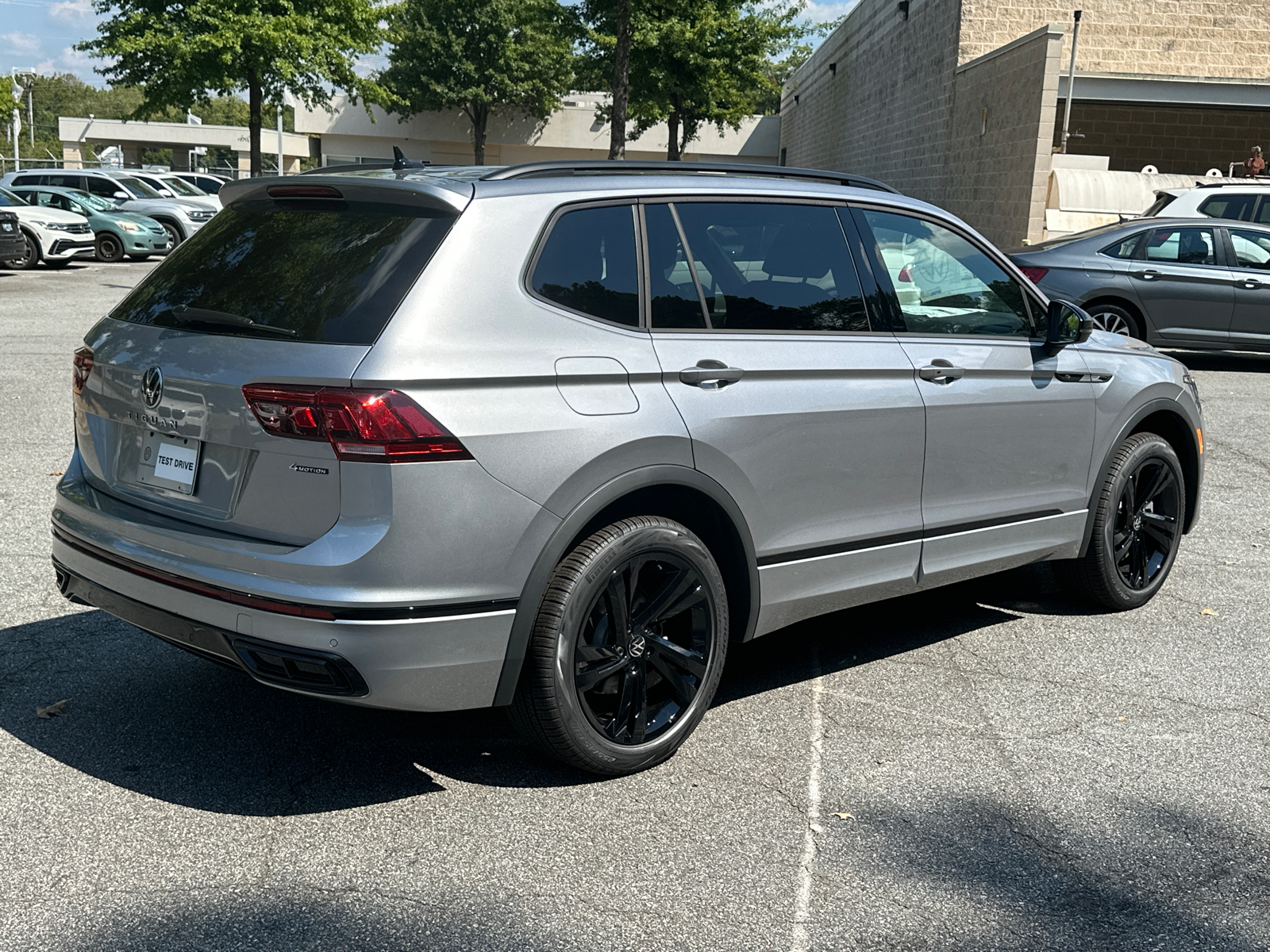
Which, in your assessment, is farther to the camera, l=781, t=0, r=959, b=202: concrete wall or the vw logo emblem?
l=781, t=0, r=959, b=202: concrete wall

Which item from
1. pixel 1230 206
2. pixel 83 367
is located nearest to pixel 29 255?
pixel 1230 206

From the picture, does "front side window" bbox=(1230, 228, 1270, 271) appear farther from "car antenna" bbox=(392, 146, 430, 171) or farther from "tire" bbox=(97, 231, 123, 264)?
"tire" bbox=(97, 231, 123, 264)

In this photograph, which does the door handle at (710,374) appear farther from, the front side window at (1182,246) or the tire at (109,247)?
the tire at (109,247)

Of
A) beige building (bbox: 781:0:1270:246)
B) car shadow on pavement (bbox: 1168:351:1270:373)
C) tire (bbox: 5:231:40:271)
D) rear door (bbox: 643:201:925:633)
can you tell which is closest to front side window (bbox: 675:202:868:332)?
rear door (bbox: 643:201:925:633)

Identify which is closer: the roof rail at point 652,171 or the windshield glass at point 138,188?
the roof rail at point 652,171

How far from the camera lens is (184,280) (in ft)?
12.8

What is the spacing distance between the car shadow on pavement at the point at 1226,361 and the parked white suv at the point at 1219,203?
1676mm

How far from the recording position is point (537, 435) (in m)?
3.44

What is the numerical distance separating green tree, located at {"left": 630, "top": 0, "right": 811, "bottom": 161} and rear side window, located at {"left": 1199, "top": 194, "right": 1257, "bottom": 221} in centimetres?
2444

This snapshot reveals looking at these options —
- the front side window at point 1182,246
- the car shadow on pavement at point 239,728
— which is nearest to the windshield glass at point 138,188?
the front side window at point 1182,246

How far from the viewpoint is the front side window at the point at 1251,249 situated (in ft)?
44.5

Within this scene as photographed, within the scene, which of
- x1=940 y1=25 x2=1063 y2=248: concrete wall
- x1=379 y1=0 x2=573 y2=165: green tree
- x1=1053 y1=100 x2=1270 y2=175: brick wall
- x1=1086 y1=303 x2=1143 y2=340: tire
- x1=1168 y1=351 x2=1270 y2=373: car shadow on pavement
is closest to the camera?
x1=1086 y1=303 x2=1143 y2=340: tire

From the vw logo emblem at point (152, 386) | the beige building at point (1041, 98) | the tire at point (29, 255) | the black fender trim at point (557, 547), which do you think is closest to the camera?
the black fender trim at point (557, 547)

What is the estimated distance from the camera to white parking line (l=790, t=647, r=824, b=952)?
10.1 ft
